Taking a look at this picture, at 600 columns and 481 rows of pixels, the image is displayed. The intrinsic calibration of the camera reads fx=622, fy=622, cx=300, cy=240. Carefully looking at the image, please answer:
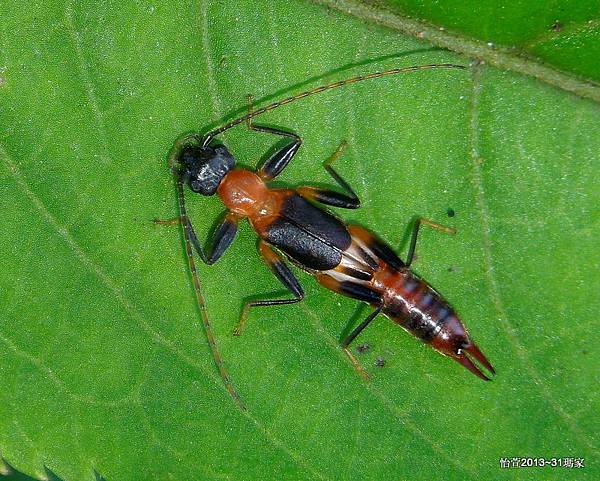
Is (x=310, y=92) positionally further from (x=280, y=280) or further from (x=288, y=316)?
(x=288, y=316)

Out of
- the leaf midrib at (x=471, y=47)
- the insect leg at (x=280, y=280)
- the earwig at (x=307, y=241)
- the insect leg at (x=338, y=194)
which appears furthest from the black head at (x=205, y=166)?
the leaf midrib at (x=471, y=47)

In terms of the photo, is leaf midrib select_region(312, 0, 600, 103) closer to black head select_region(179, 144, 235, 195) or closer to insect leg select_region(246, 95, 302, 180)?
insect leg select_region(246, 95, 302, 180)

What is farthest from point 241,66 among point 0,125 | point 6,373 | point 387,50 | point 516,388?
point 516,388

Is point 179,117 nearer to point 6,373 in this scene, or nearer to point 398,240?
point 398,240

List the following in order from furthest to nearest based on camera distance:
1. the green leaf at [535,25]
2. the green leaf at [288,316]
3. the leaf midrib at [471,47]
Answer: the green leaf at [288,316] < the leaf midrib at [471,47] < the green leaf at [535,25]

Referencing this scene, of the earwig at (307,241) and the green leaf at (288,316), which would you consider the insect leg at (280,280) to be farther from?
the green leaf at (288,316)

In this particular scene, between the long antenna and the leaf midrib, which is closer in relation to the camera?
the leaf midrib

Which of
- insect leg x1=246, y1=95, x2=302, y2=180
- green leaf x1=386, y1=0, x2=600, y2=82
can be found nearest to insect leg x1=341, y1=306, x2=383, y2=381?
insect leg x1=246, y1=95, x2=302, y2=180
